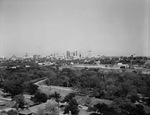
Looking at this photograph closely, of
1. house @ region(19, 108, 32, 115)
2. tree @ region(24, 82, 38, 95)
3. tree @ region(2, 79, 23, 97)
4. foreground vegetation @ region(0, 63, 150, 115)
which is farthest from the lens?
tree @ region(24, 82, 38, 95)

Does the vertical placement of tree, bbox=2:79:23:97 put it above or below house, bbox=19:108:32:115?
above

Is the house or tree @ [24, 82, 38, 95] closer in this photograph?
the house

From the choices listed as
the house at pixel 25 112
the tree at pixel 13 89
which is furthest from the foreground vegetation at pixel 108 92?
the house at pixel 25 112

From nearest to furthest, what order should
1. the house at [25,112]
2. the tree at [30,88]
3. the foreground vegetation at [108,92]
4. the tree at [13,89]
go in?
the foreground vegetation at [108,92], the house at [25,112], the tree at [13,89], the tree at [30,88]

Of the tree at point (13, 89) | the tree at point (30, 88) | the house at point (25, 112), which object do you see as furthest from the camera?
the tree at point (30, 88)

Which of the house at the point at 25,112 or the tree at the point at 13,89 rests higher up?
the tree at the point at 13,89

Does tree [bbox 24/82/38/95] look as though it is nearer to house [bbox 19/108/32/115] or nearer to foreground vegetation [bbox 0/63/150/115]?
foreground vegetation [bbox 0/63/150/115]

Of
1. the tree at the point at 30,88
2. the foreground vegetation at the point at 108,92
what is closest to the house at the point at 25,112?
the foreground vegetation at the point at 108,92

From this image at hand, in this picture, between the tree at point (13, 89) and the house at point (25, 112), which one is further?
the tree at point (13, 89)

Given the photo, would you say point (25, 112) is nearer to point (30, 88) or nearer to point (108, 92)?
point (30, 88)


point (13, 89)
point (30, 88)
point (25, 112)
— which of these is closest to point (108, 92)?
point (25, 112)

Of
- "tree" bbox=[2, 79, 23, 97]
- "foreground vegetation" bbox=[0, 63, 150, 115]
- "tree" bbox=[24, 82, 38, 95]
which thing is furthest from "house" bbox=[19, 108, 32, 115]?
"tree" bbox=[24, 82, 38, 95]

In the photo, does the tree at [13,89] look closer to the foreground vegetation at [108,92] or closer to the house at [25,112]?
the foreground vegetation at [108,92]
